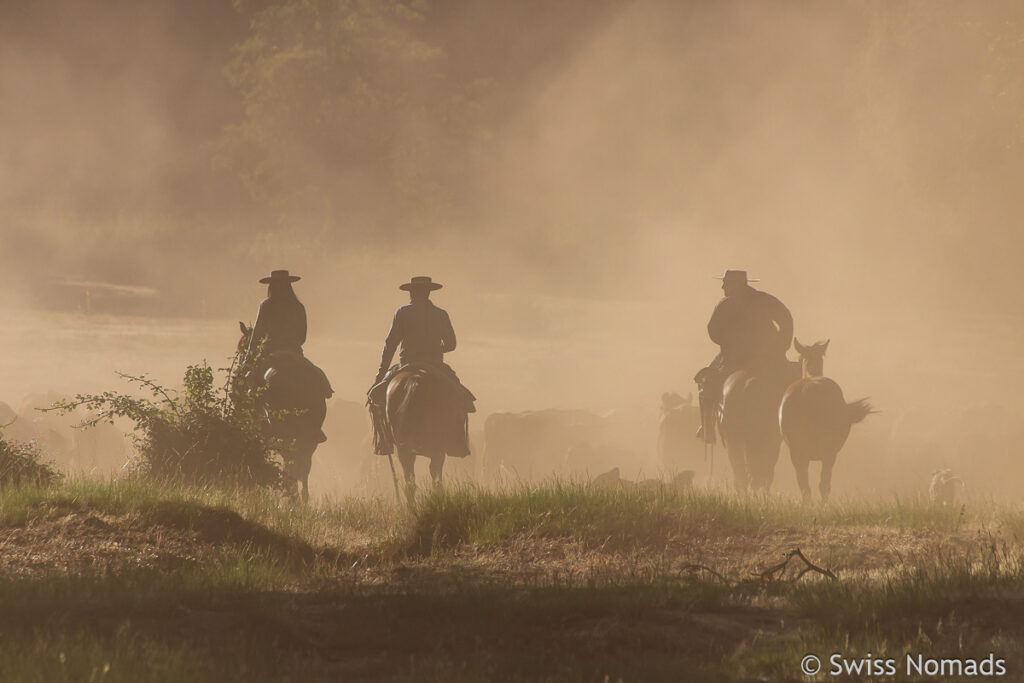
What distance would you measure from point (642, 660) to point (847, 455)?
3739cm

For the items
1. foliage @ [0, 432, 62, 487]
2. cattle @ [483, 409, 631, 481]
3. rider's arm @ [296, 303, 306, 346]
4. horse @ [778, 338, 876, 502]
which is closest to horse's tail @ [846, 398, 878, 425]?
horse @ [778, 338, 876, 502]

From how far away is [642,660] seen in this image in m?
5.20

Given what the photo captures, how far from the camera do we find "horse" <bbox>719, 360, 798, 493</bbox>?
15.2 metres

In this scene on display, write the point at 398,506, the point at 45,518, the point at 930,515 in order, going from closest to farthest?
the point at 45,518
the point at 930,515
the point at 398,506

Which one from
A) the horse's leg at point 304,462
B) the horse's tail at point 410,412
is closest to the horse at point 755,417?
the horse's tail at point 410,412

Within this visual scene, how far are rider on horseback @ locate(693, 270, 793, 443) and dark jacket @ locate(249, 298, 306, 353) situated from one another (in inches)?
262

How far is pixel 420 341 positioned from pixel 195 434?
11.8ft

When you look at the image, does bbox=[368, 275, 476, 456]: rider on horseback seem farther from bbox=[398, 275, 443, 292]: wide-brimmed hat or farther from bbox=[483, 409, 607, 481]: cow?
bbox=[483, 409, 607, 481]: cow

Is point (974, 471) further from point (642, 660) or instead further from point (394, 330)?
point (642, 660)

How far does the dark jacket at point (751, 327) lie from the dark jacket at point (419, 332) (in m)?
4.23

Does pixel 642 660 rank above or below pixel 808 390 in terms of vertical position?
below

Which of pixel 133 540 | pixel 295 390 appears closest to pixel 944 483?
pixel 295 390

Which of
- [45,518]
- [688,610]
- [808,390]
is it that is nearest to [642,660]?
[688,610]

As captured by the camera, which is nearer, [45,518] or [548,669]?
[548,669]
